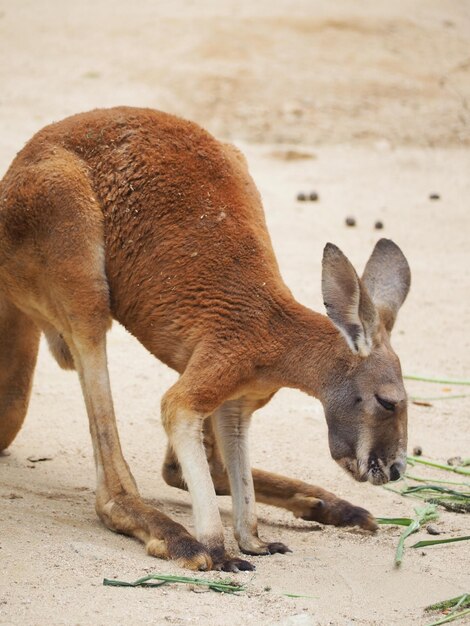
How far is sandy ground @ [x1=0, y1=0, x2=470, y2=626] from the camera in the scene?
4.64m

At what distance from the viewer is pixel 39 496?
5.74 metres

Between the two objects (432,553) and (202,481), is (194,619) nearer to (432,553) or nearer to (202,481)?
(202,481)

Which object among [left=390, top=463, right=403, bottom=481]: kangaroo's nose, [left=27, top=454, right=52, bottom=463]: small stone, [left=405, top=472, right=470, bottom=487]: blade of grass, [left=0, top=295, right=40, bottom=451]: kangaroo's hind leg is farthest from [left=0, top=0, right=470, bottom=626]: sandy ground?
[left=390, top=463, right=403, bottom=481]: kangaroo's nose

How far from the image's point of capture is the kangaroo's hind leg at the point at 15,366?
6199 millimetres

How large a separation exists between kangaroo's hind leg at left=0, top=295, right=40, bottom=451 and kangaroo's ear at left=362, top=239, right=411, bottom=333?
6.14ft

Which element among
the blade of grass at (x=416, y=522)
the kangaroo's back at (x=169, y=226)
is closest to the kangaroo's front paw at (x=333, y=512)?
the blade of grass at (x=416, y=522)

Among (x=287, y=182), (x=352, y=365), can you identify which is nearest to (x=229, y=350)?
(x=352, y=365)

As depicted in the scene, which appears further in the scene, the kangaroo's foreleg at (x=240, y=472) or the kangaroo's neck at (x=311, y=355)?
the kangaroo's foreleg at (x=240, y=472)

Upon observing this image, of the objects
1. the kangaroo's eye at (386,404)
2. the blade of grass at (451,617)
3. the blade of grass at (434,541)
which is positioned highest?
the kangaroo's eye at (386,404)

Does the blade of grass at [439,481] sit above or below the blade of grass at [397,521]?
above

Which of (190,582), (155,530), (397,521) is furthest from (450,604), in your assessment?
(155,530)

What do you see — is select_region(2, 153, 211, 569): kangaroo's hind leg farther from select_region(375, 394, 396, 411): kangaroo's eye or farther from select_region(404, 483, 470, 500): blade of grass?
select_region(404, 483, 470, 500): blade of grass

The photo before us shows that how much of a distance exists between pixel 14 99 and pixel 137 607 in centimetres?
1022

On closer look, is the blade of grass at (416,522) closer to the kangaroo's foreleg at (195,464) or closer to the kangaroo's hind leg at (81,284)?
the kangaroo's foreleg at (195,464)
